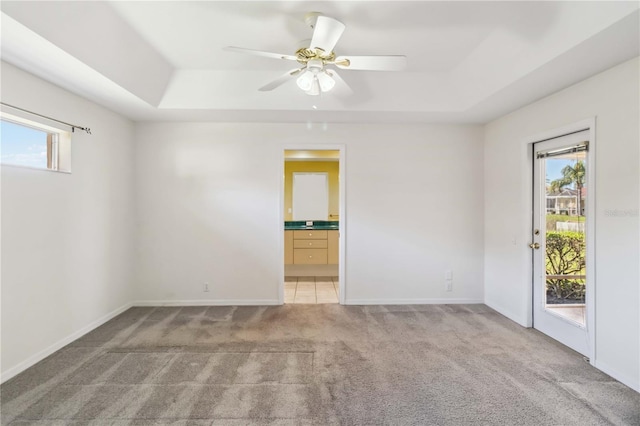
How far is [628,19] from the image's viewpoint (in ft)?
5.64

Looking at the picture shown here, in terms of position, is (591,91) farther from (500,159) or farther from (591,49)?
(500,159)

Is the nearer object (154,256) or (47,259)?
(47,259)

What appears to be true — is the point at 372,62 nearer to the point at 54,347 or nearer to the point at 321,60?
the point at 321,60

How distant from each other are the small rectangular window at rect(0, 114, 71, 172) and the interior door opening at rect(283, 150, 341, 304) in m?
3.02

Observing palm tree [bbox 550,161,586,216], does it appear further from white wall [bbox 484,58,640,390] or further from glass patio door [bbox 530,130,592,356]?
white wall [bbox 484,58,640,390]

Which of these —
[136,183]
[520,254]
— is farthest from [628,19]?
[136,183]

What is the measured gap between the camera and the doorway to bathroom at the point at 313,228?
14.1ft

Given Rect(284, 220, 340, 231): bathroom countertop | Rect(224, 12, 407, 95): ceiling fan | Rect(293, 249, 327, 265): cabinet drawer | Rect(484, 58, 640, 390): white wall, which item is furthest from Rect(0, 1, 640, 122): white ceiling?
Rect(293, 249, 327, 265): cabinet drawer

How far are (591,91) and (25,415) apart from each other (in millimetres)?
4781

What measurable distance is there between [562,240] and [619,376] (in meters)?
1.19

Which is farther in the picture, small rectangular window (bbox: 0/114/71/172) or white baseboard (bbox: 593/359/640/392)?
small rectangular window (bbox: 0/114/71/172)

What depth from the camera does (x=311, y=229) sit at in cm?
563

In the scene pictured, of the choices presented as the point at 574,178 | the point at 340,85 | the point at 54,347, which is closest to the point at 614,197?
the point at 574,178

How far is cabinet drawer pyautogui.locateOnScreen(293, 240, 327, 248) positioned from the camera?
561 centimetres
